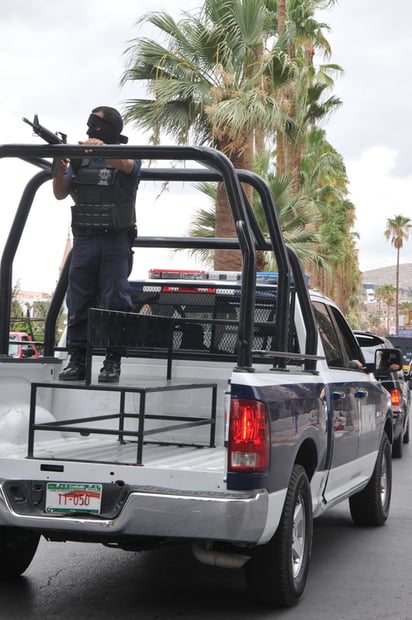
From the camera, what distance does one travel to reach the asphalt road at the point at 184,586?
5828 millimetres

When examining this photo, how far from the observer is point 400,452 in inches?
593

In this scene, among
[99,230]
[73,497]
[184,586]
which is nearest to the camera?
[73,497]

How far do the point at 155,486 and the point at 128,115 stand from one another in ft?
53.0

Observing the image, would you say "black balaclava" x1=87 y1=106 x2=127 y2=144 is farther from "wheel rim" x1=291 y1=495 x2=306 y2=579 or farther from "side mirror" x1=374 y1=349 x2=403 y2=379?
"side mirror" x1=374 y1=349 x2=403 y2=379

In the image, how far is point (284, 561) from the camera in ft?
18.6

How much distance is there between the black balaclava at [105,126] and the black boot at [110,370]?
134cm

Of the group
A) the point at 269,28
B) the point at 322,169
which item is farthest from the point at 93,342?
the point at 322,169

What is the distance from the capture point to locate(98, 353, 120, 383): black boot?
6.41 m

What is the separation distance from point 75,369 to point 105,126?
1.52 meters

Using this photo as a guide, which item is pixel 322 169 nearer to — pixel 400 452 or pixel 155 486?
pixel 400 452

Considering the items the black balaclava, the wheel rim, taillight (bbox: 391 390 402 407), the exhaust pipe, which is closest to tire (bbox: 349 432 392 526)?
the wheel rim

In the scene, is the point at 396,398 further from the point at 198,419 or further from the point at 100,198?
the point at 100,198

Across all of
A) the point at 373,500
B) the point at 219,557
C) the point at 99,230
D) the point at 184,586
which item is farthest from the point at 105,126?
the point at 373,500

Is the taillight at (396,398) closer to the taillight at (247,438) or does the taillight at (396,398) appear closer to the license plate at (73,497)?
the taillight at (247,438)
